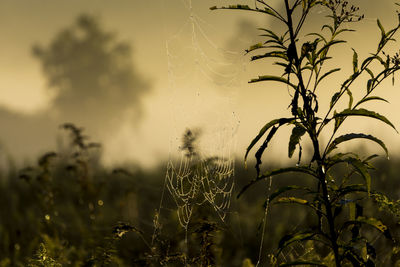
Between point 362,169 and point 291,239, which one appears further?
point 291,239

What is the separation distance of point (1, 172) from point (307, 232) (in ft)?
30.8

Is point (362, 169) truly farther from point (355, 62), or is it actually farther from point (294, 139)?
point (355, 62)

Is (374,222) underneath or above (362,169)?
underneath

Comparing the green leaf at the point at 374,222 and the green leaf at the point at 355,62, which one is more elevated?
the green leaf at the point at 355,62

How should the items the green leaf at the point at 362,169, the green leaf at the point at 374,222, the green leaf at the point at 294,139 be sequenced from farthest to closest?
the green leaf at the point at 374,222, the green leaf at the point at 294,139, the green leaf at the point at 362,169

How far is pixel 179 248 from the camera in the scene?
19.7 feet

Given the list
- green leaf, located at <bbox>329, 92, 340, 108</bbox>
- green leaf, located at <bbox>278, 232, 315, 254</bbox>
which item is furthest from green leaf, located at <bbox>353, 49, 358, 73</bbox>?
green leaf, located at <bbox>278, 232, 315, 254</bbox>

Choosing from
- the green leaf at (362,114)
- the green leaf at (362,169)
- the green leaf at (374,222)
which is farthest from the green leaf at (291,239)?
the green leaf at (362,114)

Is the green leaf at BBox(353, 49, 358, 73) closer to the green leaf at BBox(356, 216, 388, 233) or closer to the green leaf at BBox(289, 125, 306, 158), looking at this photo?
the green leaf at BBox(289, 125, 306, 158)

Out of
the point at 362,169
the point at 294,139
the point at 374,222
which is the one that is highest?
the point at 294,139

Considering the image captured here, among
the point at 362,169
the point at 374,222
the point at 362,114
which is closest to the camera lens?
the point at 362,169

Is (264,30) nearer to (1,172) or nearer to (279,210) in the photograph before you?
(279,210)

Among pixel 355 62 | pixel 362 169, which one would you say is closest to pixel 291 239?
pixel 362 169

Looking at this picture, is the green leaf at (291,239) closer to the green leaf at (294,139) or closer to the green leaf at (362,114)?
the green leaf at (294,139)
